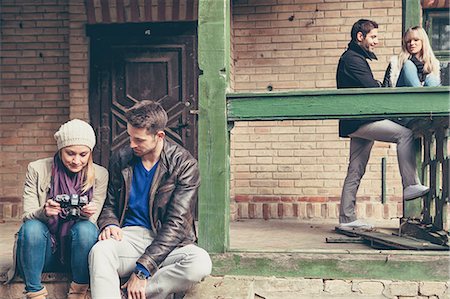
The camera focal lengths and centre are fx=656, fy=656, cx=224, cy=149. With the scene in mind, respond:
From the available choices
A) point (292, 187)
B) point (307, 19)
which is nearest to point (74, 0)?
point (307, 19)

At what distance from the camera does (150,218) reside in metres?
3.99

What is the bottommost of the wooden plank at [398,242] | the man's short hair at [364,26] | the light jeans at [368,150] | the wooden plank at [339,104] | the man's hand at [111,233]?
the wooden plank at [398,242]

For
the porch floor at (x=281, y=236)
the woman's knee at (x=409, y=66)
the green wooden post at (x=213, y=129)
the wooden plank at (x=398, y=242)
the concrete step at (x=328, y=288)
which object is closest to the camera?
the concrete step at (x=328, y=288)

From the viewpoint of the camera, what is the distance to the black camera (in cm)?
380

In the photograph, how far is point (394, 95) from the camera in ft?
14.6

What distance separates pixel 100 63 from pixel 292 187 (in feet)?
8.53

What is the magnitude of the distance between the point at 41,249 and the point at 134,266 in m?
0.56

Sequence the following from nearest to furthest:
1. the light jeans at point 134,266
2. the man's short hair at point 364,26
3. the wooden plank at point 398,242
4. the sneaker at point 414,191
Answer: the light jeans at point 134,266 < the wooden plank at point 398,242 < the sneaker at point 414,191 < the man's short hair at point 364,26

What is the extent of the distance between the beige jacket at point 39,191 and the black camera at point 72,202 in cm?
13

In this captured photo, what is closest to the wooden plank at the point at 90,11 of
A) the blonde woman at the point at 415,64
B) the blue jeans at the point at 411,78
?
the blonde woman at the point at 415,64

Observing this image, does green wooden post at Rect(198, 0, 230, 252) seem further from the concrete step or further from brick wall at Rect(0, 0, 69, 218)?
brick wall at Rect(0, 0, 69, 218)

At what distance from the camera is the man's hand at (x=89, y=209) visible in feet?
12.7

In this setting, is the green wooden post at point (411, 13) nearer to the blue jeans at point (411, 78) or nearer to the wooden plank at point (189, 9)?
the blue jeans at point (411, 78)

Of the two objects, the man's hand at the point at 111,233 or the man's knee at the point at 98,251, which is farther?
the man's hand at the point at 111,233
